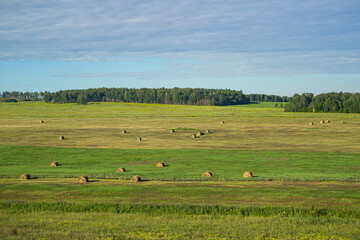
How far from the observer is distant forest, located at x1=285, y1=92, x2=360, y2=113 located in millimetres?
168500

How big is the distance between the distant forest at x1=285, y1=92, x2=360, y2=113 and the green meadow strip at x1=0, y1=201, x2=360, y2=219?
158m

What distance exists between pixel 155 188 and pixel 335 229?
12.0 metres

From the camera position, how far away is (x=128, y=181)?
2816 centimetres

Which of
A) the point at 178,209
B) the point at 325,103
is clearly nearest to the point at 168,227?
the point at 178,209

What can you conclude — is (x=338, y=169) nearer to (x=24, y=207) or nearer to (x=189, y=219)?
(x=189, y=219)

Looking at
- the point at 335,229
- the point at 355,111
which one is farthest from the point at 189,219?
the point at 355,111

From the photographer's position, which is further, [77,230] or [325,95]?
[325,95]

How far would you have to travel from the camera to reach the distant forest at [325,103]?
16850 centimetres

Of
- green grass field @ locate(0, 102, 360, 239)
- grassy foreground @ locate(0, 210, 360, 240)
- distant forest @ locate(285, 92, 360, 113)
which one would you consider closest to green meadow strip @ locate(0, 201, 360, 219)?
green grass field @ locate(0, 102, 360, 239)

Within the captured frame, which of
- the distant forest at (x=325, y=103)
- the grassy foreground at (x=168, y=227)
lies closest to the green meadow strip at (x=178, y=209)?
the grassy foreground at (x=168, y=227)

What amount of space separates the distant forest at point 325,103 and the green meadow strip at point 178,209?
158 metres

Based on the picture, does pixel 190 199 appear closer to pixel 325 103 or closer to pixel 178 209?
pixel 178 209

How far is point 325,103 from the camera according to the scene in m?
179

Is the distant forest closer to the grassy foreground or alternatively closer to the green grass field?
the green grass field
